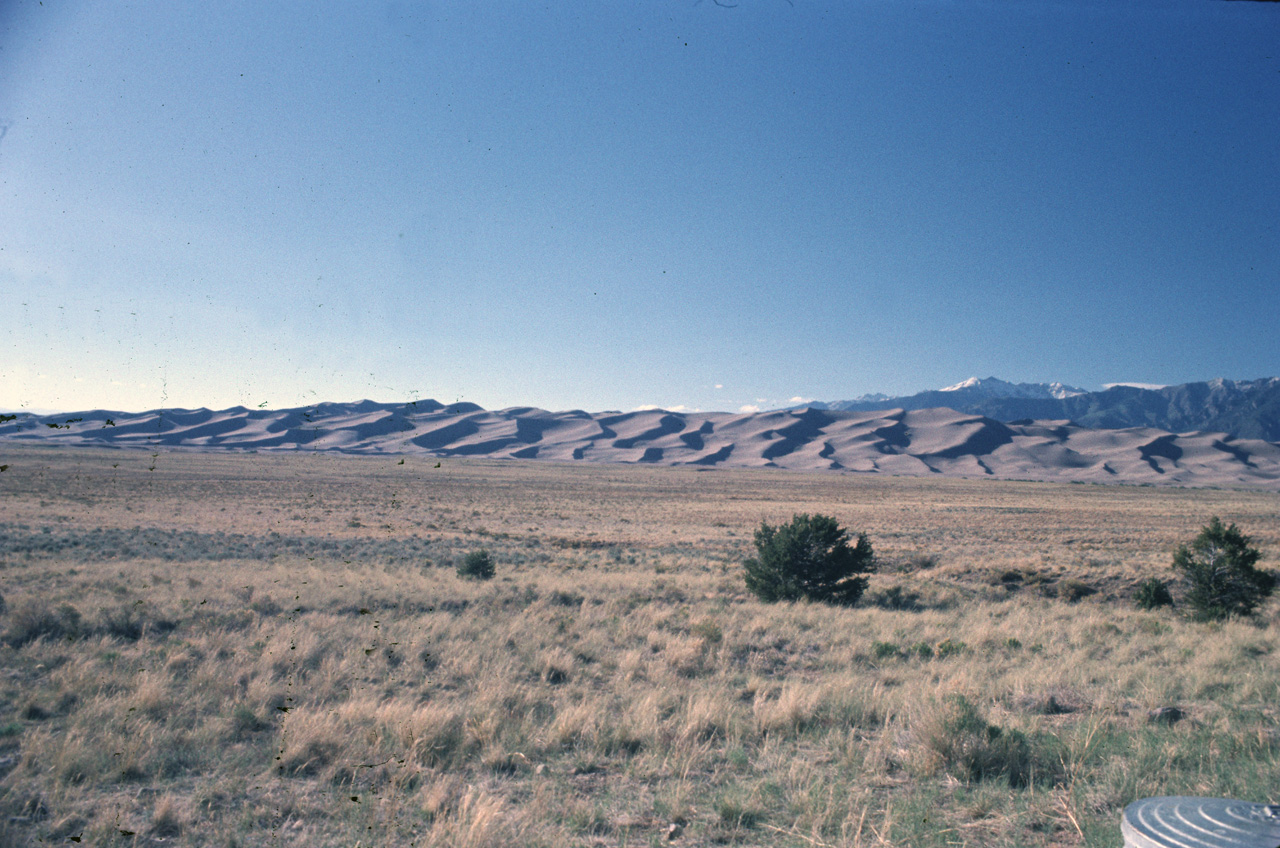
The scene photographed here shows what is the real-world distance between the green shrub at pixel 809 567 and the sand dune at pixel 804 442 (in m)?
105

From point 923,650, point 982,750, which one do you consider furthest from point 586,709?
point 923,650

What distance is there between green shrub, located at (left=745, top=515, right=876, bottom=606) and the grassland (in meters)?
0.65

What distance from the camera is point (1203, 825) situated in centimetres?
212

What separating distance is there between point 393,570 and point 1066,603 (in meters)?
17.4

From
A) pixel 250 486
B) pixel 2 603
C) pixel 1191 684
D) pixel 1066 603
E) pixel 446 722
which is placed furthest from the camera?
pixel 250 486

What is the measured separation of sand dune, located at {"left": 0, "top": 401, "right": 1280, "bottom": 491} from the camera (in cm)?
11669

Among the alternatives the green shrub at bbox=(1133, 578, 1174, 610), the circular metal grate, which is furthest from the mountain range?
the circular metal grate

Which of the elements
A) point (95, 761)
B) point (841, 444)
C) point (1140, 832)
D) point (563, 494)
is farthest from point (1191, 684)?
point (841, 444)

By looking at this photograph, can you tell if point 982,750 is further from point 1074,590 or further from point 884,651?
point 1074,590

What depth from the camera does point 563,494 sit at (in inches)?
2410

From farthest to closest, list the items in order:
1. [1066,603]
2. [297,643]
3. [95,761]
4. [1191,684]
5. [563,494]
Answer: [563,494], [1066,603], [297,643], [1191,684], [95,761]

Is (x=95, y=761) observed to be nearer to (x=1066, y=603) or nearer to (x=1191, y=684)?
(x=1191, y=684)

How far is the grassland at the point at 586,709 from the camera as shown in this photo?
387cm

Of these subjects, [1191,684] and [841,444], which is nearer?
[1191,684]
